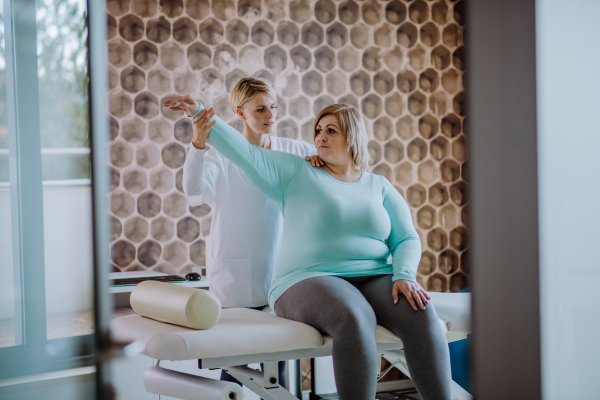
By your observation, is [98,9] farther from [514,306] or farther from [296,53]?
[296,53]

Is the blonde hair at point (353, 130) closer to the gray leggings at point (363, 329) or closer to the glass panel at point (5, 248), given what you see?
the gray leggings at point (363, 329)

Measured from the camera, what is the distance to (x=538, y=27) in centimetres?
41

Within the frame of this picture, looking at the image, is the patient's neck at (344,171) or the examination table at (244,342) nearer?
the examination table at (244,342)

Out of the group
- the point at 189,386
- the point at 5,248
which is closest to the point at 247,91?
the point at 189,386

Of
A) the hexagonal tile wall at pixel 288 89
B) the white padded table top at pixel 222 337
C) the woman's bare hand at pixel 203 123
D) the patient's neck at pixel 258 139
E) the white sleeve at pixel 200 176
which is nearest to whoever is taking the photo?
the white padded table top at pixel 222 337

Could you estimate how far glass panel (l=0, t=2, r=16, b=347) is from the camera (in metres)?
0.51

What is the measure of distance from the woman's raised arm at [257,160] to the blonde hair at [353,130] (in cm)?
17

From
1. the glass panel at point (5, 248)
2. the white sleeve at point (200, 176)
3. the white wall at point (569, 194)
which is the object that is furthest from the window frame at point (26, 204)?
the white sleeve at point (200, 176)

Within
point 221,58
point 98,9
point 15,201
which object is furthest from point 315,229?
point 221,58

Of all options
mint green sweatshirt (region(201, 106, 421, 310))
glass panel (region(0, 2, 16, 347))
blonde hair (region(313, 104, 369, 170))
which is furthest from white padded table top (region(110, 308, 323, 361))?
blonde hair (region(313, 104, 369, 170))

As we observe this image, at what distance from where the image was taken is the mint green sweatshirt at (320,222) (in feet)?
4.55

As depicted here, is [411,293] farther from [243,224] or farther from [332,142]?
[243,224]

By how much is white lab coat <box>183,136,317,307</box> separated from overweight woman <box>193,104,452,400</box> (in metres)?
0.23

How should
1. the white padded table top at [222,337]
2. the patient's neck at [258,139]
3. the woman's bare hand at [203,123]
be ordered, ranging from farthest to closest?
the patient's neck at [258,139]
the woman's bare hand at [203,123]
the white padded table top at [222,337]
